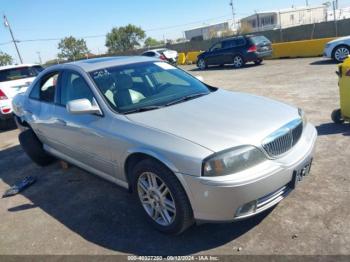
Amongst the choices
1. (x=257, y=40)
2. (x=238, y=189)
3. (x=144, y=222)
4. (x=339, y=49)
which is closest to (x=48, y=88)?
(x=144, y=222)

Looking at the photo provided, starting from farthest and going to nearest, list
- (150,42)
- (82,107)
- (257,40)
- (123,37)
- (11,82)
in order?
(150,42) → (123,37) → (257,40) → (11,82) → (82,107)

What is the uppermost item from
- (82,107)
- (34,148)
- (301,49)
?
(82,107)

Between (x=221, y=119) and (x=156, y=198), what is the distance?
982 mm

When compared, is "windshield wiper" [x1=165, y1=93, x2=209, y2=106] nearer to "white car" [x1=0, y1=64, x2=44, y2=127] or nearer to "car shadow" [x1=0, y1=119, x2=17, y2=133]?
"white car" [x1=0, y1=64, x2=44, y2=127]

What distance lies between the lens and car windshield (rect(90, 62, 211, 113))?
12.7 feet

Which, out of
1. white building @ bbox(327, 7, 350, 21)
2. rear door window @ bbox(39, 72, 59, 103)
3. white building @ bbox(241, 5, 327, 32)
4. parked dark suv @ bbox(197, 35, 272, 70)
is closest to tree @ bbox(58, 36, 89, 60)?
white building @ bbox(241, 5, 327, 32)

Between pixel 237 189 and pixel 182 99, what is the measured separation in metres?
1.51

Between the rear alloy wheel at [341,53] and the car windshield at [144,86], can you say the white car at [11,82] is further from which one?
the rear alloy wheel at [341,53]

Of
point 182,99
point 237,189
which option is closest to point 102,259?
point 237,189

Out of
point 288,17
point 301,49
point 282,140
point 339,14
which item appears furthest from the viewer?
point 288,17

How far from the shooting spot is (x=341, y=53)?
13.3m

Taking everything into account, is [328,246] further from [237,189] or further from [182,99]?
[182,99]

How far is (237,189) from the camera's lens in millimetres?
2811

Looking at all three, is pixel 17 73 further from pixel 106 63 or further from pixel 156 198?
pixel 156 198
